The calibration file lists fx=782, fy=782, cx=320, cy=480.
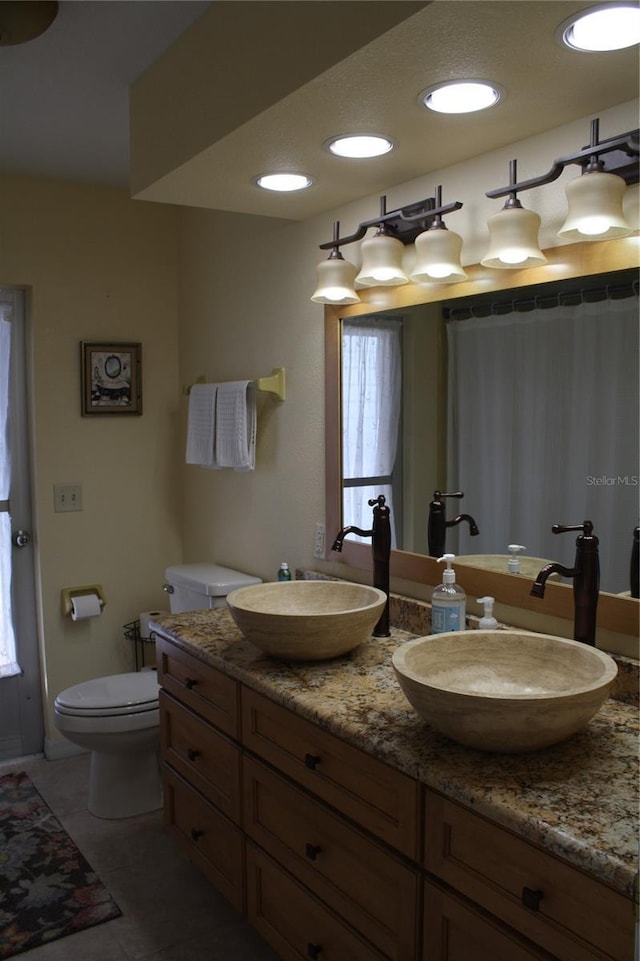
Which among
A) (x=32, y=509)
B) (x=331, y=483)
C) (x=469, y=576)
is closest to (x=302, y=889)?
(x=469, y=576)

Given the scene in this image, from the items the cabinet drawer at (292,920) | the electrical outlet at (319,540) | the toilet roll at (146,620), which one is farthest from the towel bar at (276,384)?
the cabinet drawer at (292,920)

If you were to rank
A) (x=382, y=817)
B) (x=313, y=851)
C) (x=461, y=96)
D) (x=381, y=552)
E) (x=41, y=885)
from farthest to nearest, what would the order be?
(x=41, y=885) < (x=381, y=552) < (x=313, y=851) < (x=461, y=96) < (x=382, y=817)

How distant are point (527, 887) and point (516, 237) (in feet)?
4.08

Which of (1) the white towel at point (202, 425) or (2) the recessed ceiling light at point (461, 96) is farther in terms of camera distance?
(1) the white towel at point (202, 425)

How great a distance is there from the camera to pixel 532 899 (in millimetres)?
1166

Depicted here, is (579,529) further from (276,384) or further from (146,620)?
(146,620)

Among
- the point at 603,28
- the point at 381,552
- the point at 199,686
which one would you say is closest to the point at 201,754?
the point at 199,686

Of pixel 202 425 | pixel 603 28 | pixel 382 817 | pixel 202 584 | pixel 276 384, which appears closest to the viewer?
pixel 603 28

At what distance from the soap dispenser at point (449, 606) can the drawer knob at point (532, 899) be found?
0.74 m

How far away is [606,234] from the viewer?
5.05ft

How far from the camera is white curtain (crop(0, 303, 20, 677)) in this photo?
3.29 meters

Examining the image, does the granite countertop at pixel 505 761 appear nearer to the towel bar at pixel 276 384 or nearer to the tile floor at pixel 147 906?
the tile floor at pixel 147 906

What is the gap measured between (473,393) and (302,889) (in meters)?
1.23

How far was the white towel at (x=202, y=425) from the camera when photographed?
2.98 meters
